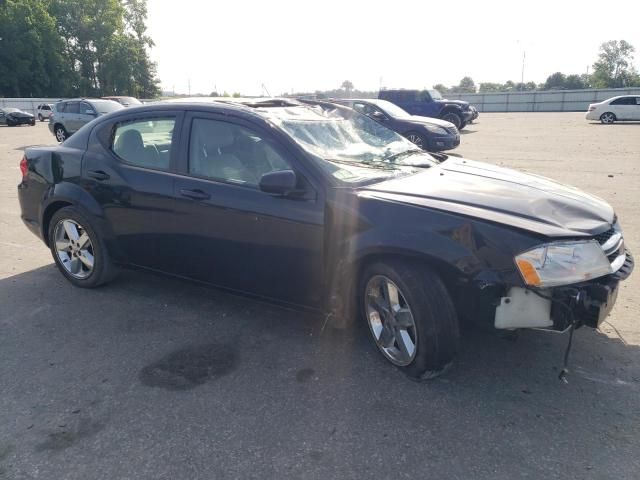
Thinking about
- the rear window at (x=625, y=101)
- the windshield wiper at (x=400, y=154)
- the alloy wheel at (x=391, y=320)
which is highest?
the rear window at (x=625, y=101)

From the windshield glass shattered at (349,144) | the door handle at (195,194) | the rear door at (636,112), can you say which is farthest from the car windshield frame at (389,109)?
the rear door at (636,112)

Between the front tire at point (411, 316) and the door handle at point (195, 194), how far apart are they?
1296mm

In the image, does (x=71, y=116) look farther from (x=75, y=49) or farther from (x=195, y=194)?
(x=75, y=49)

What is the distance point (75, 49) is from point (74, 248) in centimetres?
7011

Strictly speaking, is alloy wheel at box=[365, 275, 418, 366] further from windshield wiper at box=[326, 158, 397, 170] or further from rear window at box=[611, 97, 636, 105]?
rear window at box=[611, 97, 636, 105]

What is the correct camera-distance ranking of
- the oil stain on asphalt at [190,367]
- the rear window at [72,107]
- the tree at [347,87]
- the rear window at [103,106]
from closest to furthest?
the oil stain on asphalt at [190,367] < the rear window at [103,106] < the rear window at [72,107] < the tree at [347,87]

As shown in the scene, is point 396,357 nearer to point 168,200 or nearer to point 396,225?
point 396,225

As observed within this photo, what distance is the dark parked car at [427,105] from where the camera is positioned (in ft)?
74.9

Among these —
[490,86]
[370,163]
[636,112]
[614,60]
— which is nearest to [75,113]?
[370,163]

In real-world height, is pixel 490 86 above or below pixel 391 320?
above

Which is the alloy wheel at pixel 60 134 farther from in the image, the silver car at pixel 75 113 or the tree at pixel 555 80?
the tree at pixel 555 80

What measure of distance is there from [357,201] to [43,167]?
10.5 feet

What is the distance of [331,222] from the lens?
330 cm

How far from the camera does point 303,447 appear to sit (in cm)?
262
